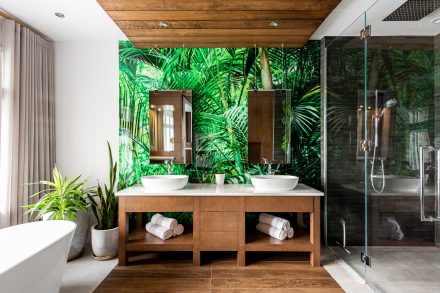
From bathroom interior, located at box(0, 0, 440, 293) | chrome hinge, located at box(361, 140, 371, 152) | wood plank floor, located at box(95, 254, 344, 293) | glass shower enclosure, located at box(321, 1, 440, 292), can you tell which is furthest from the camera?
chrome hinge, located at box(361, 140, 371, 152)

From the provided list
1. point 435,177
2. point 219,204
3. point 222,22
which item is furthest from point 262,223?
point 222,22

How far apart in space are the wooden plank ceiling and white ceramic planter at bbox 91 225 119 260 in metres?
2.14

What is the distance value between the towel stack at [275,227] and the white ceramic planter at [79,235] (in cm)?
194

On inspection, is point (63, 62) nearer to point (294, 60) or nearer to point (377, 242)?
point (294, 60)

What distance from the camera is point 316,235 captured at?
2.69 meters

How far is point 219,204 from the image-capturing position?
2.69 metres

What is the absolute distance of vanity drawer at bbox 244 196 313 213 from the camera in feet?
8.74

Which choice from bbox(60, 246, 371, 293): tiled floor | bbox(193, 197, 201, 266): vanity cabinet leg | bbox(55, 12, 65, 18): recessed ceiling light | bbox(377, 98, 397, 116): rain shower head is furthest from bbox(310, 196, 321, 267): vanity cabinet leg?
bbox(55, 12, 65, 18): recessed ceiling light

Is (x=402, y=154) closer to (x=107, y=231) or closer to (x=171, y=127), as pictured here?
(x=171, y=127)

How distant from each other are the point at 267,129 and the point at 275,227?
1.13 meters

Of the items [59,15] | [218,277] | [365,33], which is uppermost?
[59,15]

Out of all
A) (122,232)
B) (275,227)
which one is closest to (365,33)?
(275,227)

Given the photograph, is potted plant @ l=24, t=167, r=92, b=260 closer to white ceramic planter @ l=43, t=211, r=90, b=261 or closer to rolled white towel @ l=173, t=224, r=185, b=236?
white ceramic planter @ l=43, t=211, r=90, b=261

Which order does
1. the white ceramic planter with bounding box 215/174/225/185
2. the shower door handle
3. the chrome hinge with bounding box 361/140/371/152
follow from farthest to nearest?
1. the white ceramic planter with bounding box 215/174/225/185
2. the chrome hinge with bounding box 361/140/371/152
3. the shower door handle
